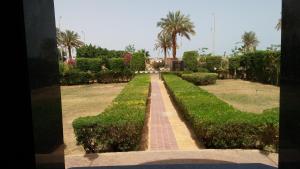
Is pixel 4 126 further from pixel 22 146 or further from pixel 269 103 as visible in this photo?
pixel 269 103

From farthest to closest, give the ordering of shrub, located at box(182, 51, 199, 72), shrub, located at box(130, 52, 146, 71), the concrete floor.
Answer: shrub, located at box(130, 52, 146, 71) < shrub, located at box(182, 51, 199, 72) < the concrete floor

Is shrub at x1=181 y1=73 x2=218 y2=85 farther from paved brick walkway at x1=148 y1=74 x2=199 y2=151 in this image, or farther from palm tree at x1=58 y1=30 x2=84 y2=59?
palm tree at x1=58 y1=30 x2=84 y2=59

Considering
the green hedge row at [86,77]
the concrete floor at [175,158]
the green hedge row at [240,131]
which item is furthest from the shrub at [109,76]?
the concrete floor at [175,158]

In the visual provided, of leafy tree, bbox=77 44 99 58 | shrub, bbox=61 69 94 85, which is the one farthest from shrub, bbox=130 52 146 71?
leafy tree, bbox=77 44 99 58

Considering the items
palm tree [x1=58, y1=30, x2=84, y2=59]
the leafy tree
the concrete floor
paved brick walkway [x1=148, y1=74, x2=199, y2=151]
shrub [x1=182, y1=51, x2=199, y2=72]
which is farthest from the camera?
palm tree [x1=58, y1=30, x2=84, y2=59]

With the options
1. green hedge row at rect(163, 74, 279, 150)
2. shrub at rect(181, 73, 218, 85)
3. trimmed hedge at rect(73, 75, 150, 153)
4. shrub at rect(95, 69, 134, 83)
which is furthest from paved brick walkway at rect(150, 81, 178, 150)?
shrub at rect(95, 69, 134, 83)

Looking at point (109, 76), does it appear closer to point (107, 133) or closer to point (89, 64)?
point (89, 64)

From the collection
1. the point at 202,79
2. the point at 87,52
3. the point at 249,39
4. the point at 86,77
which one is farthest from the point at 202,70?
the point at 249,39

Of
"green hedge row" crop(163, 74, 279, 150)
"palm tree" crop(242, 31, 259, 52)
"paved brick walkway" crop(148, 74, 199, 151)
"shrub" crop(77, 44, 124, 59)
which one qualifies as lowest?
"paved brick walkway" crop(148, 74, 199, 151)

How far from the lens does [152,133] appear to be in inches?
401

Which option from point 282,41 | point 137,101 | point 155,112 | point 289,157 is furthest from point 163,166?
point 155,112

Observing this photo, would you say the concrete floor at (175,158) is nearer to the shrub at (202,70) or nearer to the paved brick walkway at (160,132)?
the paved brick walkway at (160,132)

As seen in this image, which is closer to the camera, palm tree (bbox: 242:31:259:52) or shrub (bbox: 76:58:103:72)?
shrub (bbox: 76:58:103:72)

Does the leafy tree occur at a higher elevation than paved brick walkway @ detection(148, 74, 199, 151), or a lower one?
higher
